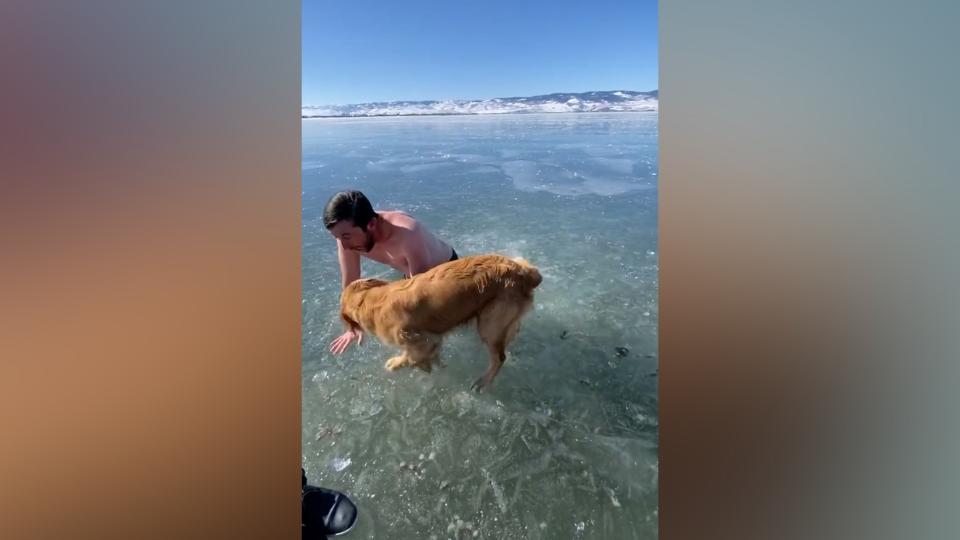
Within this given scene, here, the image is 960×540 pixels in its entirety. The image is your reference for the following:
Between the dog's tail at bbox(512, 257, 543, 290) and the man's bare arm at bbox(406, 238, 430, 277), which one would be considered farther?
the man's bare arm at bbox(406, 238, 430, 277)

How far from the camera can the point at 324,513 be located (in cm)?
135

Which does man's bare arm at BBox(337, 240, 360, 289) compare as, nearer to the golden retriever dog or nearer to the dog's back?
the golden retriever dog

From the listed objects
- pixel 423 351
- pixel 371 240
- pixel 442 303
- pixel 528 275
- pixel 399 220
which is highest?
pixel 399 220

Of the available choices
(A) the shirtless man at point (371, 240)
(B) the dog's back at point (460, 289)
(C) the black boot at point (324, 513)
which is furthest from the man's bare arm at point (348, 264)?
(C) the black boot at point (324, 513)

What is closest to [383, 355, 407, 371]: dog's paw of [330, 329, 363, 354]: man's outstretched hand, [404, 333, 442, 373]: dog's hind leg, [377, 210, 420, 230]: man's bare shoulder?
[404, 333, 442, 373]: dog's hind leg

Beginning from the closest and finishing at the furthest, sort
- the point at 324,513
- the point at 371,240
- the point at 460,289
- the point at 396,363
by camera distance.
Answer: the point at 324,513
the point at 460,289
the point at 396,363
the point at 371,240

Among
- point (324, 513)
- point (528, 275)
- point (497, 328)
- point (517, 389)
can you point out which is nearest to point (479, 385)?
point (517, 389)

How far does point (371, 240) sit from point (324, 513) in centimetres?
131

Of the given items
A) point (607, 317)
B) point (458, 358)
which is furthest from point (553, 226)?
point (458, 358)

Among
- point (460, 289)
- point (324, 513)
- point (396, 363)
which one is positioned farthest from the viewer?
point (396, 363)

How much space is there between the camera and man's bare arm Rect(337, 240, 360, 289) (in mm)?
2271

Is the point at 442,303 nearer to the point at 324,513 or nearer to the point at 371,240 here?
the point at 371,240

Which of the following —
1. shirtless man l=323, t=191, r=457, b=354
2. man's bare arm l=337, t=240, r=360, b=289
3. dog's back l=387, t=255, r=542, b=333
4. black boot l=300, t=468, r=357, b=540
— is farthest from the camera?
man's bare arm l=337, t=240, r=360, b=289

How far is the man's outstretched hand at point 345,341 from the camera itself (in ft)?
6.93
